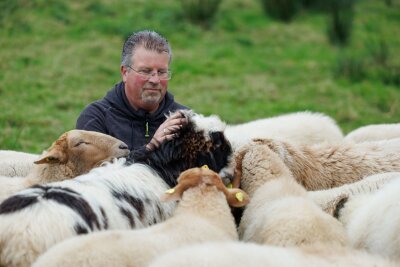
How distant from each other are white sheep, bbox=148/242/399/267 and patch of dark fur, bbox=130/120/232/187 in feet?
4.68

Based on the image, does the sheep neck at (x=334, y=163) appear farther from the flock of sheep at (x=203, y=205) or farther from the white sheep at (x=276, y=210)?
the white sheep at (x=276, y=210)

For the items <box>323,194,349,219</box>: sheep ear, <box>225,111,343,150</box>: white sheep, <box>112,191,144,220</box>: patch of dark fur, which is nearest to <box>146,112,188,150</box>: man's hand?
<box>112,191,144,220</box>: patch of dark fur

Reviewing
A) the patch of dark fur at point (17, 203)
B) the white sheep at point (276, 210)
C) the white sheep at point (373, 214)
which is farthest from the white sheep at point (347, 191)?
the patch of dark fur at point (17, 203)

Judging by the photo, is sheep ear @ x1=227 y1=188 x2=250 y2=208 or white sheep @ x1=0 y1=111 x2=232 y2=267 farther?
sheep ear @ x1=227 y1=188 x2=250 y2=208

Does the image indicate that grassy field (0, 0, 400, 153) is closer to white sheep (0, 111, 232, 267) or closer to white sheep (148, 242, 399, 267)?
white sheep (0, 111, 232, 267)

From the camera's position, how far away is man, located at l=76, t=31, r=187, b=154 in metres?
5.68

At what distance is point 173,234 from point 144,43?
2119 millimetres

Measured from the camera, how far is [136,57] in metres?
5.70

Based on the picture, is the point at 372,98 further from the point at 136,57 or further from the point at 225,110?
the point at 136,57

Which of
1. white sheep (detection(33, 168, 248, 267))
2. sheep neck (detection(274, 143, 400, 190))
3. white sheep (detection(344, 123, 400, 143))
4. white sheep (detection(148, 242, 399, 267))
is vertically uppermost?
white sheep (detection(148, 242, 399, 267))

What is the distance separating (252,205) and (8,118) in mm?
5836

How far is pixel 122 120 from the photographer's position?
5.85m

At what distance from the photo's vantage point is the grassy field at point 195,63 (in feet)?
36.0

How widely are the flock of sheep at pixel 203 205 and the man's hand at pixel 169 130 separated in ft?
0.18
